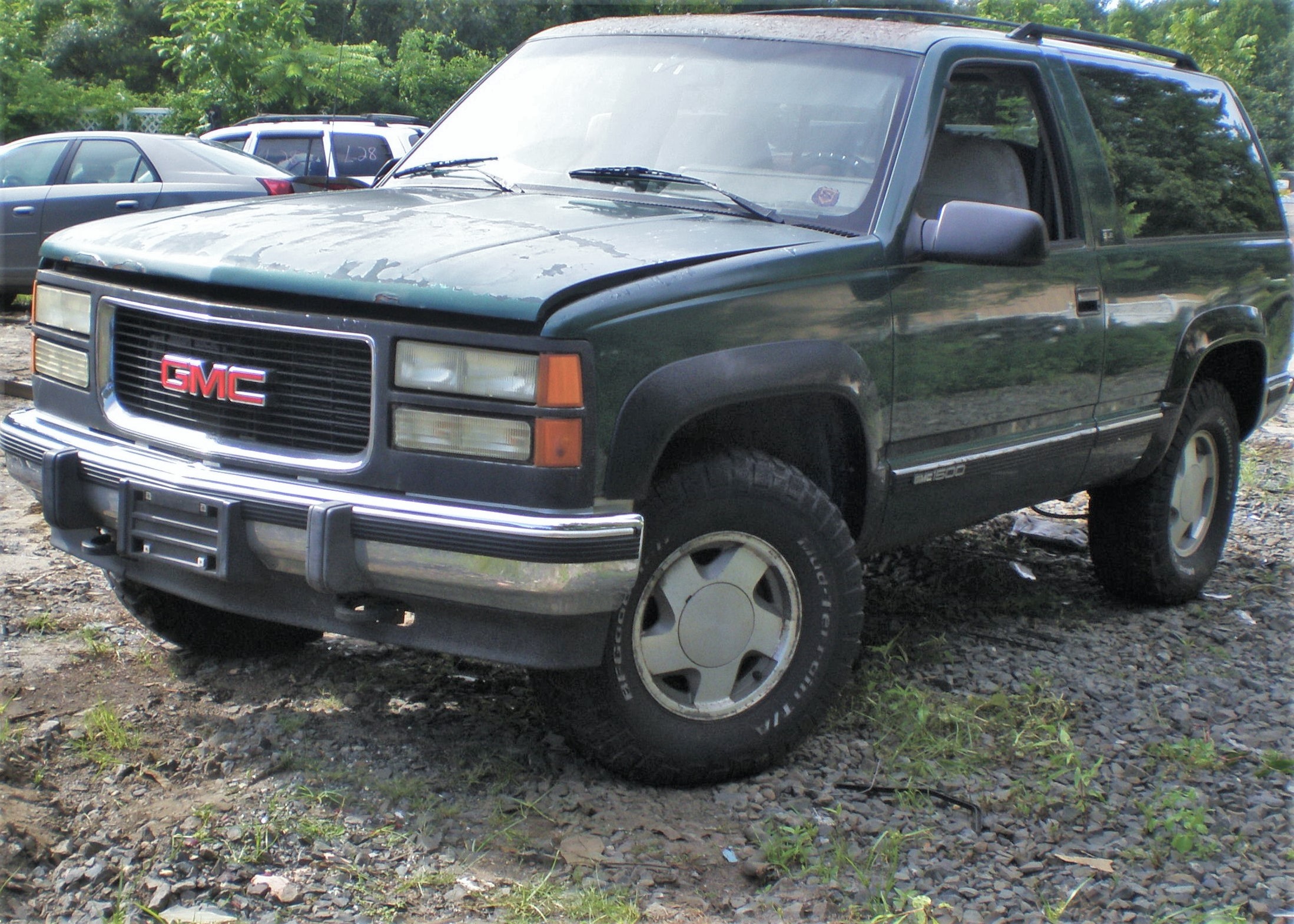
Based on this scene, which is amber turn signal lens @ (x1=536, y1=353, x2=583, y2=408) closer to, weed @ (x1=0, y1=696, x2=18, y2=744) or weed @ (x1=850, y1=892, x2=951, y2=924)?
weed @ (x1=850, y1=892, x2=951, y2=924)

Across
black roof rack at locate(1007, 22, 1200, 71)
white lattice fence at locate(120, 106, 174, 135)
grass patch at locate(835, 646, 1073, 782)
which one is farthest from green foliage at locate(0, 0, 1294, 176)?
grass patch at locate(835, 646, 1073, 782)

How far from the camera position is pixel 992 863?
2924mm

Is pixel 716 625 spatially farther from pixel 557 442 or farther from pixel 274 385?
pixel 274 385

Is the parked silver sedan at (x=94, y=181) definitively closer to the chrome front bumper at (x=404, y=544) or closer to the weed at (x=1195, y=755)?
the chrome front bumper at (x=404, y=544)

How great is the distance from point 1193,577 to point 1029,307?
5.77 feet

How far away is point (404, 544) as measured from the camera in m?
2.66

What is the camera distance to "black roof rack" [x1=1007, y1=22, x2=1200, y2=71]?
4.21m

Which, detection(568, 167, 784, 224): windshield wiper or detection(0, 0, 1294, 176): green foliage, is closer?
detection(568, 167, 784, 224): windshield wiper

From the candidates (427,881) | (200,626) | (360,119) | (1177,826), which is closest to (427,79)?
(360,119)

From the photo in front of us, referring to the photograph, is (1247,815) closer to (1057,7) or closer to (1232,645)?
(1232,645)

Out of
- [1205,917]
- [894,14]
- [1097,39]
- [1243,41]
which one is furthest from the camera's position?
[1243,41]

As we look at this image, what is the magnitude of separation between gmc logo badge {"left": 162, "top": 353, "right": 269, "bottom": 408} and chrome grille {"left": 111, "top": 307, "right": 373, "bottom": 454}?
0.01 metres

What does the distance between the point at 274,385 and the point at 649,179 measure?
1271 millimetres

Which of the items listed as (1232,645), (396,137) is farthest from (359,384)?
(396,137)
